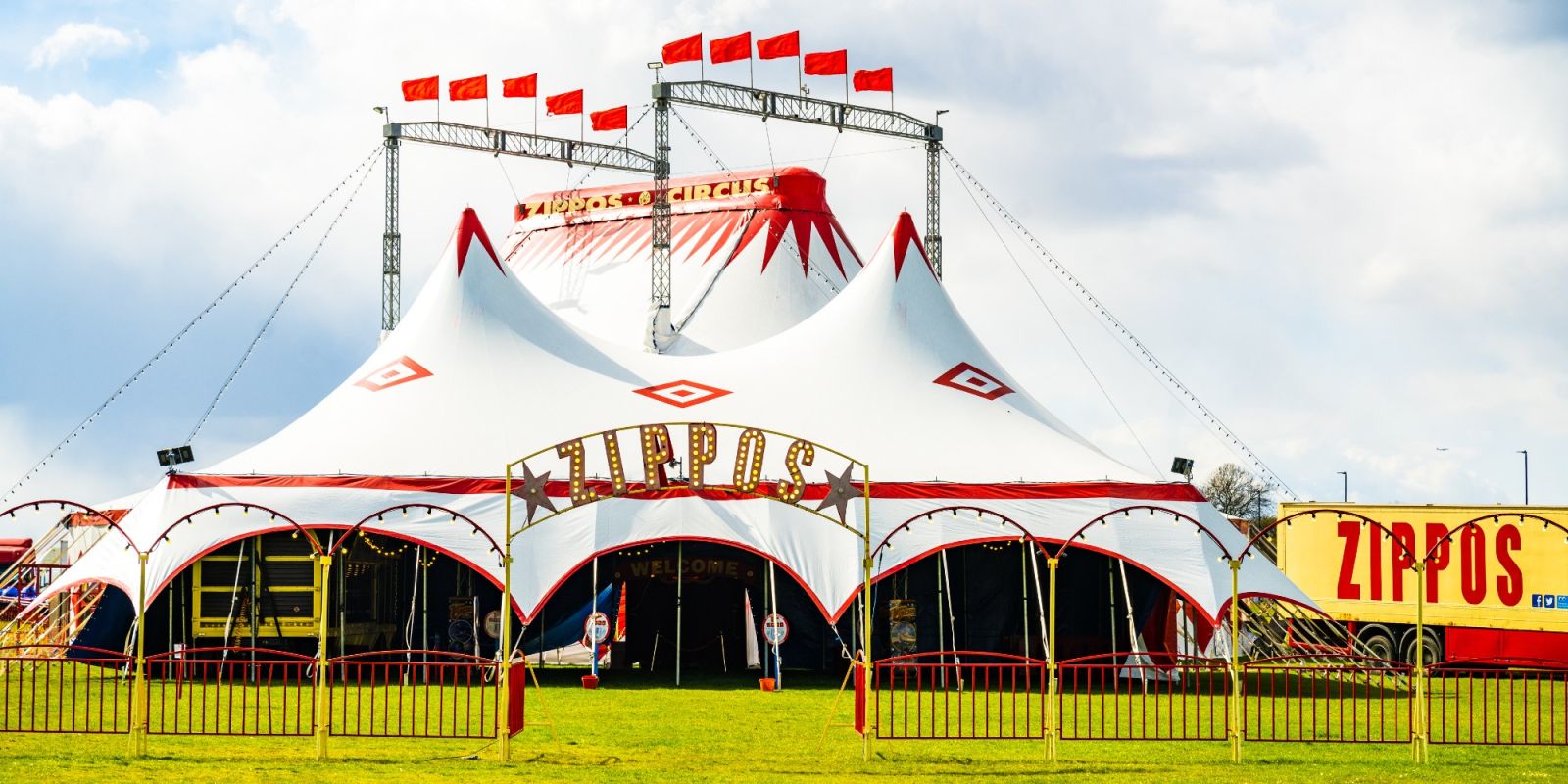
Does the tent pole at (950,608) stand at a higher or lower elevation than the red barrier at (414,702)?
higher

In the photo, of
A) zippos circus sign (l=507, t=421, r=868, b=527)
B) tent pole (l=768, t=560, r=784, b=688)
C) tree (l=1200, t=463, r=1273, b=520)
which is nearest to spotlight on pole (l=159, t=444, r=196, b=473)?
zippos circus sign (l=507, t=421, r=868, b=527)

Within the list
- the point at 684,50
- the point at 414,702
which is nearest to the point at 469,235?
the point at 684,50

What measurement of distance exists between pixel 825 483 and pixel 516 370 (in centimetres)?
533

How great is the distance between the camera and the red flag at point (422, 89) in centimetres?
3469

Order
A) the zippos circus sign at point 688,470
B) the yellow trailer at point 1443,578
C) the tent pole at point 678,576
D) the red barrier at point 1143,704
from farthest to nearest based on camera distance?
the yellow trailer at point 1443,578, the tent pole at point 678,576, the zippos circus sign at point 688,470, the red barrier at point 1143,704

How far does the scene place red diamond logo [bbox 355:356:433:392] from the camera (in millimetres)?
25531

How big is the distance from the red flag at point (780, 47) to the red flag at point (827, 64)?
0.42 metres

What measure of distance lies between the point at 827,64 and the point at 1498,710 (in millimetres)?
20541

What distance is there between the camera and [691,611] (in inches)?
1038

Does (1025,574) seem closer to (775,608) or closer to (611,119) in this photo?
(775,608)

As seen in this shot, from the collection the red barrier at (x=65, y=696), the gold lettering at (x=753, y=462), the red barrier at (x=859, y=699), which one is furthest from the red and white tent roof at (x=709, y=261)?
the red barrier at (x=859, y=699)

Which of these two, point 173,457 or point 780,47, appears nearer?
point 173,457

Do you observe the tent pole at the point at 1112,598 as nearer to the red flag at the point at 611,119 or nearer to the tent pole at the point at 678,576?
the tent pole at the point at 678,576

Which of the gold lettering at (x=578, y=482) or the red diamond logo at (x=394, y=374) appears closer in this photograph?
the gold lettering at (x=578, y=482)
